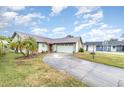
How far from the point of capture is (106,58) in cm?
393

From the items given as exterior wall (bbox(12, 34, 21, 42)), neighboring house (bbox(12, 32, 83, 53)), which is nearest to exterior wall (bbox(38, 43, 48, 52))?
neighboring house (bbox(12, 32, 83, 53))

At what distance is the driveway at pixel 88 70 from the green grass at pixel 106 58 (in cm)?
9

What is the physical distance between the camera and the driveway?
342 centimetres

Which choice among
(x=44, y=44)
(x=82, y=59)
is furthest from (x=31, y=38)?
(x=82, y=59)

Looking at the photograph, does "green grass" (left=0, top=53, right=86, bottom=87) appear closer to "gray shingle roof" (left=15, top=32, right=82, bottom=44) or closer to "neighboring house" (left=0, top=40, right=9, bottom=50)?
"neighboring house" (left=0, top=40, right=9, bottom=50)

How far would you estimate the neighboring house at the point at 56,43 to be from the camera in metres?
4.11

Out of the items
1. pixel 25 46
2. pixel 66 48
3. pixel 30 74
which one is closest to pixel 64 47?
pixel 66 48

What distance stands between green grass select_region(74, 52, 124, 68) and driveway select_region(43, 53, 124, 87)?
0.09m

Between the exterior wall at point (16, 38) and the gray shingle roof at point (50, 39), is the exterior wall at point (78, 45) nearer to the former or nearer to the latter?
the gray shingle roof at point (50, 39)

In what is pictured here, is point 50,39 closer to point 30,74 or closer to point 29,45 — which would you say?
point 29,45

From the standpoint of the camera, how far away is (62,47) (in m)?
4.41

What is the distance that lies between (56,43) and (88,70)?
3.51ft

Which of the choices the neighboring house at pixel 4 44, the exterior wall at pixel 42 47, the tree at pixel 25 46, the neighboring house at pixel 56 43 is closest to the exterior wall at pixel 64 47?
the neighboring house at pixel 56 43

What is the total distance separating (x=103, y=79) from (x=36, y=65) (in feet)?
5.05
